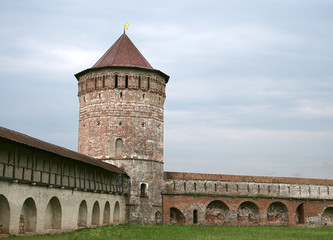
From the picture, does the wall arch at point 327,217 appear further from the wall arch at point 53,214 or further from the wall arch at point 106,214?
the wall arch at point 53,214

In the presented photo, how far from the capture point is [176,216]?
98.3 feet

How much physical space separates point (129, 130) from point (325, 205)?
15120 mm

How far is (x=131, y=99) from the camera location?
28.9m

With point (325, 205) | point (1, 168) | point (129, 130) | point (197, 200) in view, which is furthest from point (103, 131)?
point (325, 205)

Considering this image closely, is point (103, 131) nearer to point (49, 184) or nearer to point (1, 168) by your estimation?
point (49, 184)

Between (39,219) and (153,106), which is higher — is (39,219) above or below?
below

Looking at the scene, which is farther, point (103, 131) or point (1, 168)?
point (103, 131)

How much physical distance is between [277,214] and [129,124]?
41.6ft

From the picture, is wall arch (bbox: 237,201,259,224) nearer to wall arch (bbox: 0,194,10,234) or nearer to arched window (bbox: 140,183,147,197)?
arched window (bbox: 140,183,147,197)

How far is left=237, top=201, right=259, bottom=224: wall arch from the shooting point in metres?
31.1

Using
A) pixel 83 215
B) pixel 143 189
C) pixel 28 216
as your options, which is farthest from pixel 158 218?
pixel 28 216

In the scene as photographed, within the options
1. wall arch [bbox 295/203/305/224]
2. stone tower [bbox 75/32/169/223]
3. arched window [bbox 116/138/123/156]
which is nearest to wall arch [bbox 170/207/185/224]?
stone tower [bbox 75/32/169/223]

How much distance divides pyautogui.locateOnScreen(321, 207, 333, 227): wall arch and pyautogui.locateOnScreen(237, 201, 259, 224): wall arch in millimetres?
5251

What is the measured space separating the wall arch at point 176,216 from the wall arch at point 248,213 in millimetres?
4298
